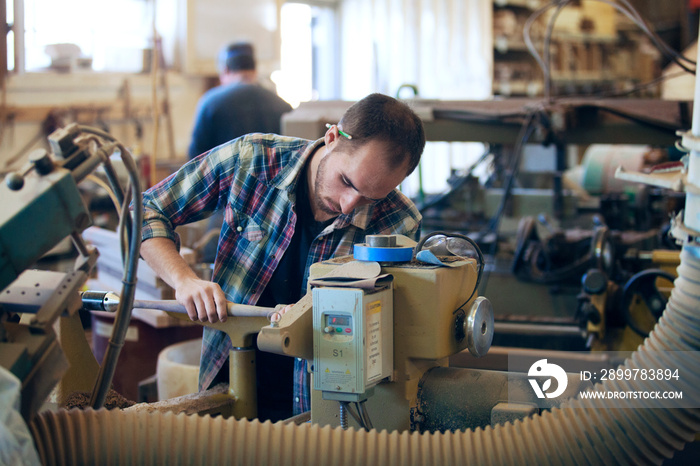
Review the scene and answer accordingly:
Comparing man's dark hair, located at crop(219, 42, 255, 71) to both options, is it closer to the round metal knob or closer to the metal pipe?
the metal pipe

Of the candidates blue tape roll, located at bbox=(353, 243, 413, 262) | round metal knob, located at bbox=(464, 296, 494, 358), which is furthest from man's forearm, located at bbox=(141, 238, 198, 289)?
round metal knob, located at bbox=(464, 296, 494, 358)

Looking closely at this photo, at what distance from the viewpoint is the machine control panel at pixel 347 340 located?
2.68ft

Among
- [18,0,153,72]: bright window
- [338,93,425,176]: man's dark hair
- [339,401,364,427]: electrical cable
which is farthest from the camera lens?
[18,0,153,72]: bright window

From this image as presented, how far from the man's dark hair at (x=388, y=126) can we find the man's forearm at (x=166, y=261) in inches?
14.7

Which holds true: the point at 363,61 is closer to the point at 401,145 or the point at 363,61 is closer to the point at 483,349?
the point at 401,145

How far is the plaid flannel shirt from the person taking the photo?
1331 mm

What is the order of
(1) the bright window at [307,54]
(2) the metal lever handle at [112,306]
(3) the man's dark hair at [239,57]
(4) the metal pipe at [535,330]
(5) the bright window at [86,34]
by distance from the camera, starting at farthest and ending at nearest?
(1) the bright window at [307,54]
(5) the bright window at [86,34]
(3) the man's dark hair at [239,57]
(4) the metal pipe at [535,330]
(2) the metal lever handle at [112,306]

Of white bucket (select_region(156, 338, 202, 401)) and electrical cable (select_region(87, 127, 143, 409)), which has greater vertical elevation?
electrical cable (select_region(87, 127, 143, 409))

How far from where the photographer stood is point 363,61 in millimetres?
5223

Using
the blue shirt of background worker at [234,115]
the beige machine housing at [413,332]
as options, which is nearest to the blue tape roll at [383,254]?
the beige machine housing at [413,332]

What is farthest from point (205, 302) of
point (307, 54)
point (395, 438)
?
point (307, 54)

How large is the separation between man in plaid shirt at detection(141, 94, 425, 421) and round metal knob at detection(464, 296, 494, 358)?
0.36 metres

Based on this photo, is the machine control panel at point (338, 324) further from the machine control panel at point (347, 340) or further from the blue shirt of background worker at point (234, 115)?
the blue shirt of background worker at point (234, 115)

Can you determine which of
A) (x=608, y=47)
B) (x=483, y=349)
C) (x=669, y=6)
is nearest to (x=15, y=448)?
(x=483, y=349)
